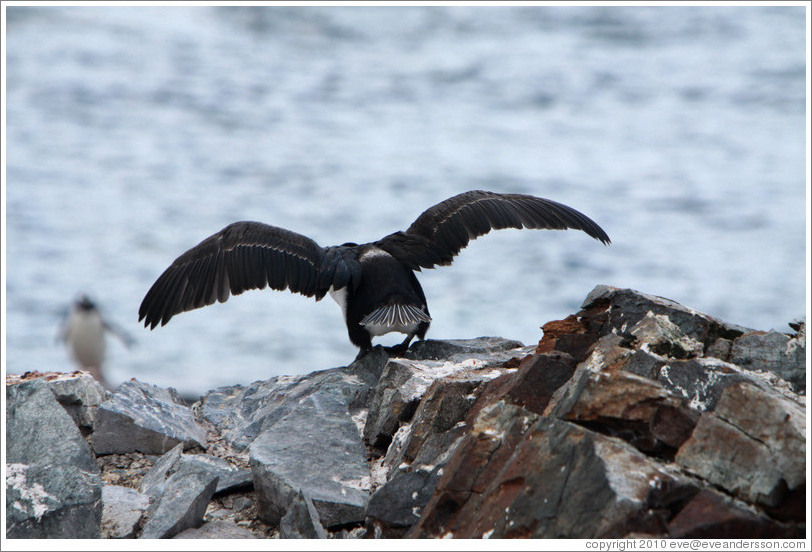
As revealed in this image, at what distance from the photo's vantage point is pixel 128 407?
5.65 meters

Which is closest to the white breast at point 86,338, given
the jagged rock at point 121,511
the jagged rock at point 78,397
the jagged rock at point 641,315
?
the jagged rock at point 78,397

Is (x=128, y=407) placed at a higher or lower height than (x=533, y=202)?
lower

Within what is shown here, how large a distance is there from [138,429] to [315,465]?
4.38 feet

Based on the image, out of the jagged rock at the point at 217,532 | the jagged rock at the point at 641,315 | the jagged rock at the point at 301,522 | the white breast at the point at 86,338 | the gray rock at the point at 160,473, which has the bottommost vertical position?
the white breast at the point at 86,338

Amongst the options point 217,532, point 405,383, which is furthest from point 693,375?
point 217,532

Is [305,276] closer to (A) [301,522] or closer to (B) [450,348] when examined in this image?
(B) [450,348]

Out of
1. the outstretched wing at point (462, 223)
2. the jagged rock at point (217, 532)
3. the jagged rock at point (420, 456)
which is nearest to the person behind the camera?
the jagged rock at point (420, 456)

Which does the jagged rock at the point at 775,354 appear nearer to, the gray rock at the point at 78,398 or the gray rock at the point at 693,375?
the gray rock at the point at 693,375

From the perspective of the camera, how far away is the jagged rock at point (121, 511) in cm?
442

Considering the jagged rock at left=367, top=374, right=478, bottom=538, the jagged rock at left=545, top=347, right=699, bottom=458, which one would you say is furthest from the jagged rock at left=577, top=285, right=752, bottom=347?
the jagged rock at left=545, top=347, right=699, bottom=458

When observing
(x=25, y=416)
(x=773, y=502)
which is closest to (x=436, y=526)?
(x=773, y=502)

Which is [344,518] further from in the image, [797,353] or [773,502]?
[797,353]

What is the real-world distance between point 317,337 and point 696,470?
21.6 m

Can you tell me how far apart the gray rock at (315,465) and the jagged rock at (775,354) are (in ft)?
6.29
